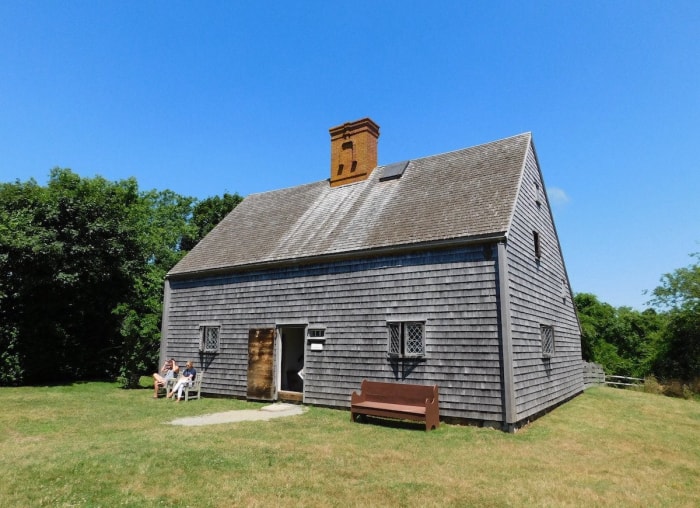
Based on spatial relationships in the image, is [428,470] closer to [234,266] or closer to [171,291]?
[234,266]

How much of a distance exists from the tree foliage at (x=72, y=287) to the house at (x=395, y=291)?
2.87 m

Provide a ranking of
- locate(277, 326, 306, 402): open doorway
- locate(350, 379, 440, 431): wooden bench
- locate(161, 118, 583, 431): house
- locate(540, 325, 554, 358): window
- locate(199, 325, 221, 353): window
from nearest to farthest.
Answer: locate(350, 379, 440, 431): wooden bench, locate(161, 118, 583, 431): house, locate(540, 325, 554, 358): window, locate(199, 325, 221, 353): window, locate(277, 326, 306, 402): open doorway

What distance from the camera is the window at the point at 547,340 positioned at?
1289 centimetres

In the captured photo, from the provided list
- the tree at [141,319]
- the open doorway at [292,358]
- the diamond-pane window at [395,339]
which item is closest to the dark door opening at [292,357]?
the open doorway at [292,358]

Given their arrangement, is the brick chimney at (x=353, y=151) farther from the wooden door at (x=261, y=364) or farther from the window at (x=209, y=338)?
the window at (x=209, y=338)

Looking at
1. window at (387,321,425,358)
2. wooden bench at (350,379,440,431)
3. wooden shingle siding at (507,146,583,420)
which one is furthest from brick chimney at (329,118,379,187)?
wooden bench at (350,379,440,431)

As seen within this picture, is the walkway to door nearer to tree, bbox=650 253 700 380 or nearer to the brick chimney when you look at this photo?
the brick chimney

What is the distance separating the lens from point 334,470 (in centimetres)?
668

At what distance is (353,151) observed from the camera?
17.4 metres

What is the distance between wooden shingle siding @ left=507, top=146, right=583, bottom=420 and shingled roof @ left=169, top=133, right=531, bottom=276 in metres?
0.80

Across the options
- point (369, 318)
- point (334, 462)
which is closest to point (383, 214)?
point (369, 318)

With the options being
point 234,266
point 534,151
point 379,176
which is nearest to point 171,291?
point 234,266

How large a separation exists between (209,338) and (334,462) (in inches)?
386

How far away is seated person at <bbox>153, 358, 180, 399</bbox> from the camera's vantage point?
15.1m
